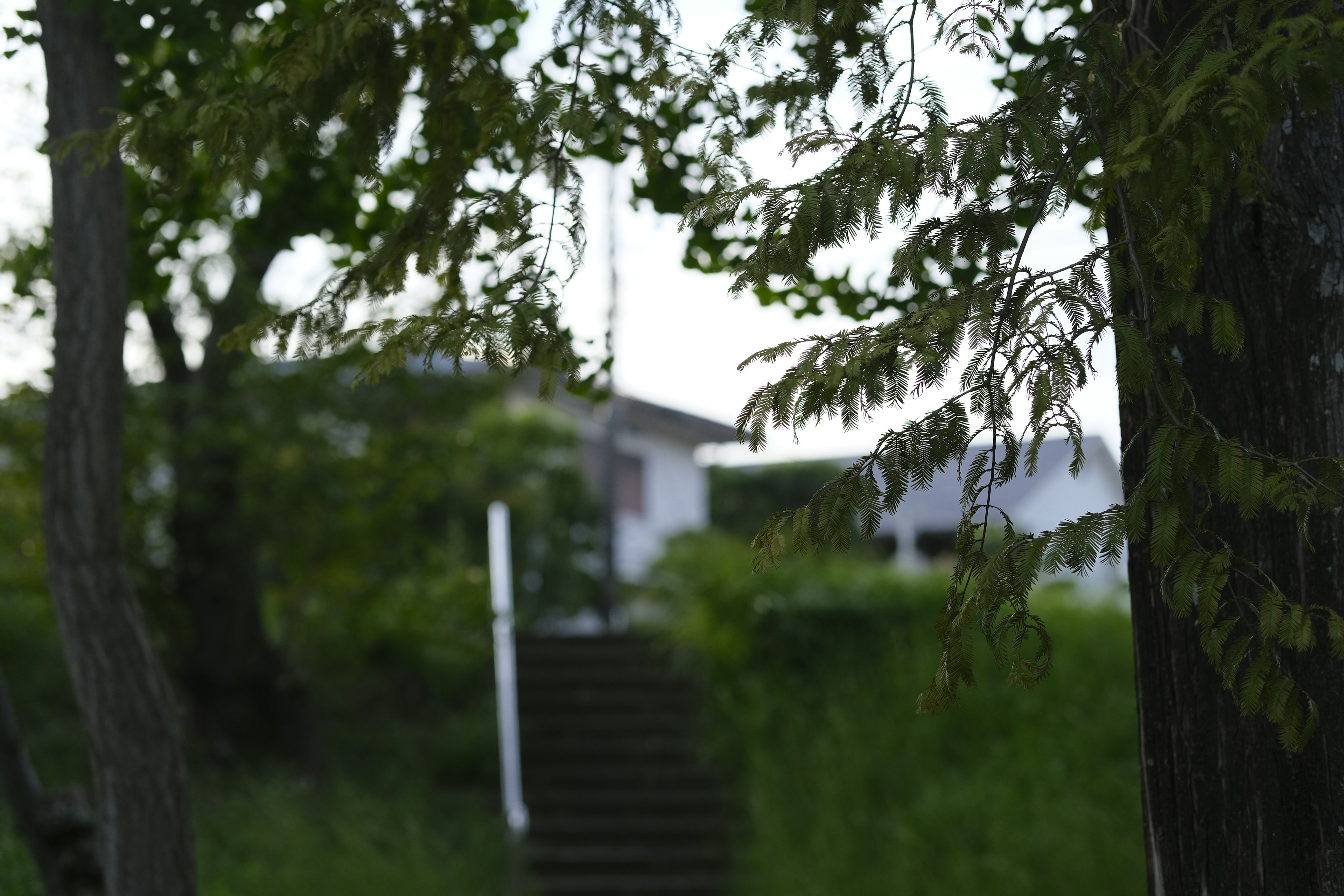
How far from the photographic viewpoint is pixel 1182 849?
2637mm

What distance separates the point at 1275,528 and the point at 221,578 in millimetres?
7607

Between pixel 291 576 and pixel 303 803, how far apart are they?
1.48 metres

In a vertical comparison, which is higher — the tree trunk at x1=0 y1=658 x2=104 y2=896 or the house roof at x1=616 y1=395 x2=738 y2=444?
the house roof at x1=616 y1=395 x2=738 y2=444

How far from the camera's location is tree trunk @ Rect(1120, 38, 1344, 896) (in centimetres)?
250

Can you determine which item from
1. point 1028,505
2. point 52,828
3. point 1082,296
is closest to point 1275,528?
point 1082,296

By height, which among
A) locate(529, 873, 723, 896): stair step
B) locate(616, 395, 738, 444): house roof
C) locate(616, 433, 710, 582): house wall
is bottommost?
locate(529, 873, 723, 896): stair step

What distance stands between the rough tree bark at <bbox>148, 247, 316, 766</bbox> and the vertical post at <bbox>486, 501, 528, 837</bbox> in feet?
4.68

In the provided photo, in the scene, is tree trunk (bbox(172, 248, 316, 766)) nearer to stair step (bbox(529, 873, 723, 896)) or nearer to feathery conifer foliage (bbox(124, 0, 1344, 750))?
stair step (bbox(529, 873, 723, 896))

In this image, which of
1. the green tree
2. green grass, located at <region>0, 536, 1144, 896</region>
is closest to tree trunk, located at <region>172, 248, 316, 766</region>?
green grass, located at <region>0, 536, 1144, 896</region>

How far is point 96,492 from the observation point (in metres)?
3.84

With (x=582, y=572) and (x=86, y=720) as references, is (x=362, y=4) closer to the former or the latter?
(x=86, y=720)

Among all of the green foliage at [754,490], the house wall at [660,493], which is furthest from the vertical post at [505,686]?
the green foliage at [754,490]

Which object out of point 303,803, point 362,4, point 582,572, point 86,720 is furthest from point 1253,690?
point 582,572

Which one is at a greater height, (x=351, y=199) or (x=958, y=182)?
(x=351, y=199)
